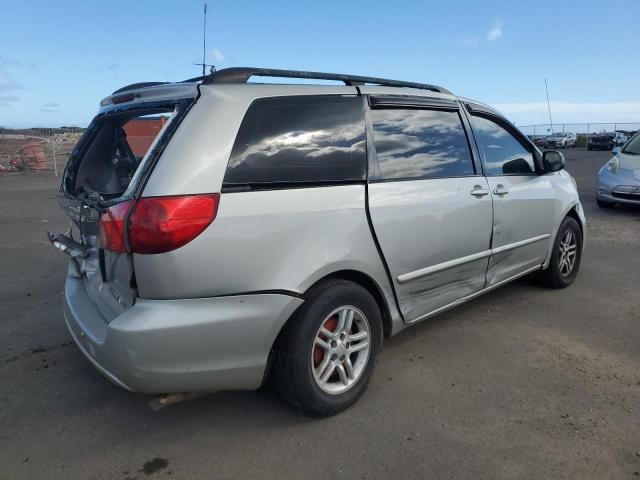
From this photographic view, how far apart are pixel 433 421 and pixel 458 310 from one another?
1.79m

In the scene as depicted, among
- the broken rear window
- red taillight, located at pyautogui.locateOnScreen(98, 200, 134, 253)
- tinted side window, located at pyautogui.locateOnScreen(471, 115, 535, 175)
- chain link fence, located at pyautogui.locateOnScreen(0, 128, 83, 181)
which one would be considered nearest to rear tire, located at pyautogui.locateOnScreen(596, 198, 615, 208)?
tinted side window, located at pyautogui.locateOnScreen(471, 115, 535, 175)

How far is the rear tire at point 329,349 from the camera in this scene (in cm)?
259

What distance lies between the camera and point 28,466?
2.45 metres

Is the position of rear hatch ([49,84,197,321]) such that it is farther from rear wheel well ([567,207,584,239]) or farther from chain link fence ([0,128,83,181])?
chain link fence ([0,128,83,181])

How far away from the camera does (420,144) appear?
3367mm

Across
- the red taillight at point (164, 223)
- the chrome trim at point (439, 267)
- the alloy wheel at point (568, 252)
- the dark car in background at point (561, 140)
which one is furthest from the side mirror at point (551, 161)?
the dark car in background at point (561, 140)

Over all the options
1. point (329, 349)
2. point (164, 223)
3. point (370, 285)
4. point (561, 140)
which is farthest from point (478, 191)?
point (561, 140)

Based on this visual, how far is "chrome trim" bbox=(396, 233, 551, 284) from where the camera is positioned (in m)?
3.13

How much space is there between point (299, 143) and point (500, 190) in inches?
73.3

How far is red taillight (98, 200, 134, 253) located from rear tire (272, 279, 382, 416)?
0.89 meters

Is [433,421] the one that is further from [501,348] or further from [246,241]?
[246,241]

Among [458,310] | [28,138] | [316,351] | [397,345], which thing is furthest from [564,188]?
[28,138]

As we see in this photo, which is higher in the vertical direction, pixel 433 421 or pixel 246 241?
pixel 246 241

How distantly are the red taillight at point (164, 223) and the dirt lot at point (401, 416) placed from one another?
3.49ft
